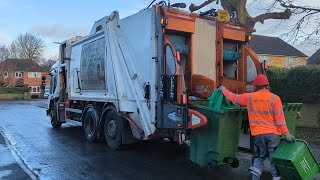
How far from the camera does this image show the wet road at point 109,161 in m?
6.67

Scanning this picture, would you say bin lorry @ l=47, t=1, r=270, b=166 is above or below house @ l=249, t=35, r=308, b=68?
below

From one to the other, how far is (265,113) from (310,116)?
7.87 metres

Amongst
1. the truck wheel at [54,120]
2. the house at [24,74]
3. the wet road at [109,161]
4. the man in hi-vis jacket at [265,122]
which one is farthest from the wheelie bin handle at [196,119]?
the house at [24,74]

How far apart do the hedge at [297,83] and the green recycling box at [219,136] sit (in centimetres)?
754

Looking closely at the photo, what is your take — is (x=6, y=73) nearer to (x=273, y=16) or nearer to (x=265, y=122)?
(x=273, y=16)

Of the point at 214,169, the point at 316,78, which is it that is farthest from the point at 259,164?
the point at 316,78

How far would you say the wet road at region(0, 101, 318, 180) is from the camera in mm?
6668

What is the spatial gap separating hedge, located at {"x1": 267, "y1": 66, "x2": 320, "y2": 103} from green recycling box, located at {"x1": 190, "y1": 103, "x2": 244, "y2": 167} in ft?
24.8

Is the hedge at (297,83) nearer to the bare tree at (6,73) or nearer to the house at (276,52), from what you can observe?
the house at (276,52)

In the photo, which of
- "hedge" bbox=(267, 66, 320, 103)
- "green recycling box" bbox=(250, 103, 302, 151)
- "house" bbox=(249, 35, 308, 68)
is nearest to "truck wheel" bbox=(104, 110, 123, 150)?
"green recycling box" bbox=(250, 103, 302, 151)

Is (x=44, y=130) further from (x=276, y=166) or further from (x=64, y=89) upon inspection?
(x=276, y=166)

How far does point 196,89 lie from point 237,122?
1886mm

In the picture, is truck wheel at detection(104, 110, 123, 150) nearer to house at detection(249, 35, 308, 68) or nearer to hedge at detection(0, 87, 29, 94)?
house at detection(249, 35, 308, 68)

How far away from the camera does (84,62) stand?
10.4 metres
